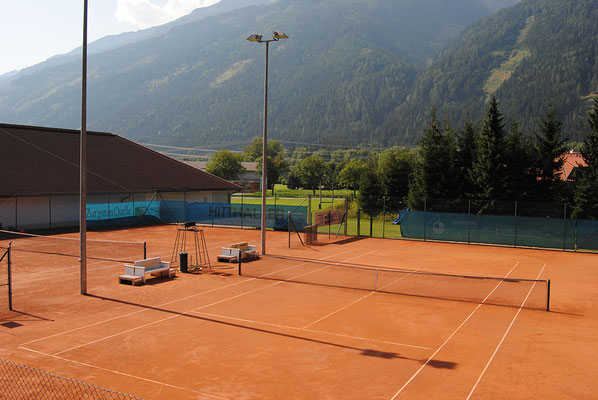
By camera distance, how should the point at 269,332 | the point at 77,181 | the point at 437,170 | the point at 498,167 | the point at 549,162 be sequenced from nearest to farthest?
the point at 269,332 → the point at 498,167 → the point at 77,181 → the point at 549,162 → the point at 437,170

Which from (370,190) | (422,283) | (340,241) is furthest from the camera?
(370,190)

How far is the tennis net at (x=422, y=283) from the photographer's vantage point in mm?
18281

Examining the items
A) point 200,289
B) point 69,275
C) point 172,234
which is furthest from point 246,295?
point 172,234

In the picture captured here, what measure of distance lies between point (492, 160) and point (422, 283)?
2394 cm

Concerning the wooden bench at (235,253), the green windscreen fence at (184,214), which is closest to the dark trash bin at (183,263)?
the wooden bench at (235,253)

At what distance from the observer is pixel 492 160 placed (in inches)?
1608

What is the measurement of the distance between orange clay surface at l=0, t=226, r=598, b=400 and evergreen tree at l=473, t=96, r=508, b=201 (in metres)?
19.2

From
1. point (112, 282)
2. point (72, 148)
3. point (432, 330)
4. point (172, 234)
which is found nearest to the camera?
point (432, 330)

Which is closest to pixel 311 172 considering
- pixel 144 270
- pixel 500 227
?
pixel 500 227

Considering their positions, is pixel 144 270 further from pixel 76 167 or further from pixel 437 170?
pixel 437 170

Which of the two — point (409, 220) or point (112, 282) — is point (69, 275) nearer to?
point (112, 282)

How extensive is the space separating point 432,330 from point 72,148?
138 ft

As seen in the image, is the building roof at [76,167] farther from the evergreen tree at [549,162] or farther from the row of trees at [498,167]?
the evergreen tree at [549,162]

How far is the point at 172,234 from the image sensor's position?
36.2m
